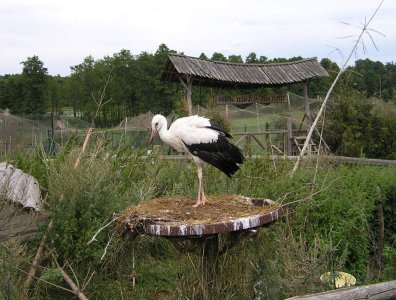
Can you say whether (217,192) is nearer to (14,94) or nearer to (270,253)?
(270,253)

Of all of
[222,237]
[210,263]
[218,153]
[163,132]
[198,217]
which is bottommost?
[210,263]

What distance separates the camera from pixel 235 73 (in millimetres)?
14570

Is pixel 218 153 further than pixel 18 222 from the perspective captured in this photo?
No

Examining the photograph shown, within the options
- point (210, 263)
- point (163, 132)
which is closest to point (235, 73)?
point (163, 132)

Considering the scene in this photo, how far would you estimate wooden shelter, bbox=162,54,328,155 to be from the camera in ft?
43.6

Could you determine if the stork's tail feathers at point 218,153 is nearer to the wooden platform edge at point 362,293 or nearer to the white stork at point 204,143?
the white stork at point 204,143

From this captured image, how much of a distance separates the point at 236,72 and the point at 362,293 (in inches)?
454

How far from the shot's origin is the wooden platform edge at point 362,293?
11.1 ft

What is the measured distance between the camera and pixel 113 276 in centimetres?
578

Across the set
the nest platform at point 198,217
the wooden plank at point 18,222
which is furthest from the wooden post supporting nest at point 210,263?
the wooden plank at point 18,222

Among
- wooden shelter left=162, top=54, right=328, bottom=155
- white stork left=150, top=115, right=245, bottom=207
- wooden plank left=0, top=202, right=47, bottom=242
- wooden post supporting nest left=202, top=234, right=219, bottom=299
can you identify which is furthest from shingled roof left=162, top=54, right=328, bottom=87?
wooden post supporting nest left=202, top=234, right=219, bottom=299

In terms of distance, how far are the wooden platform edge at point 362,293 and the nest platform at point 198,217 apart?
739mm

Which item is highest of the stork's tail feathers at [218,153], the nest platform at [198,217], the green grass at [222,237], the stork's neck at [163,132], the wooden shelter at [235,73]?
the wooden shelter at [235,73]

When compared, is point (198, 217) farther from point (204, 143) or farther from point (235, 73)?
point (235, 73)
